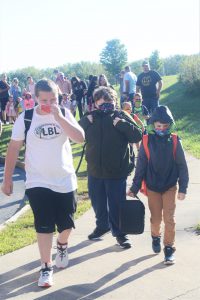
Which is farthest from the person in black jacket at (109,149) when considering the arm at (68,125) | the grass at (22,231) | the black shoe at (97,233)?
the grass at (22,231)

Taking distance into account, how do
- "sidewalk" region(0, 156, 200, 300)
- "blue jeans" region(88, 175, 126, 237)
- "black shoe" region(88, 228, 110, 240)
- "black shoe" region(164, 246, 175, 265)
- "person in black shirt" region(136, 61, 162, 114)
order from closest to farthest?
"sidewalk" region(0, 156, 200, 300)
"black shoe" region(164, 246, 175, 265)
"blue jeans" region(88, 175, 126, 237)
"black shoe" region(88, 228, 110, 240)
"person in black shirt" region(136, 61, 162, 114)

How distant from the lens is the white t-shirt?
14.3 ft

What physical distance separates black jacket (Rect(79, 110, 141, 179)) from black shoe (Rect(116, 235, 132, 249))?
63 cm

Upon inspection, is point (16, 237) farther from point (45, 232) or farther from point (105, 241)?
point (45, 232)

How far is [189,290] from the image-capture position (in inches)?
160

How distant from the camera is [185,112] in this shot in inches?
715

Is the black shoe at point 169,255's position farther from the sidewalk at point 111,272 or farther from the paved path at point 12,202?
the paved path at point 12,202

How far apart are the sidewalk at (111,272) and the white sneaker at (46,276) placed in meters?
0.05

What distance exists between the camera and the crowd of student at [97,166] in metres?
4.38

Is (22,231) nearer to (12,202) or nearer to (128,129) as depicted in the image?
(128,129)

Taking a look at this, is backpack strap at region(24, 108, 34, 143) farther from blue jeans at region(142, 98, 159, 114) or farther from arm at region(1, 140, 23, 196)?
blue jeans at region(142, 98, 159, 114)

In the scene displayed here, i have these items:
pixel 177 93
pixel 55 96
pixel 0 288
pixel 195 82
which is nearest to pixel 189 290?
pixel 0 288

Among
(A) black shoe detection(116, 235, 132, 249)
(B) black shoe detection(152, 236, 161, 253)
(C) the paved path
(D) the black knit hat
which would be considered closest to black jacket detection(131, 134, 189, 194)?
(D) the black knit hat

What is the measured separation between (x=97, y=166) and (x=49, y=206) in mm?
1052
